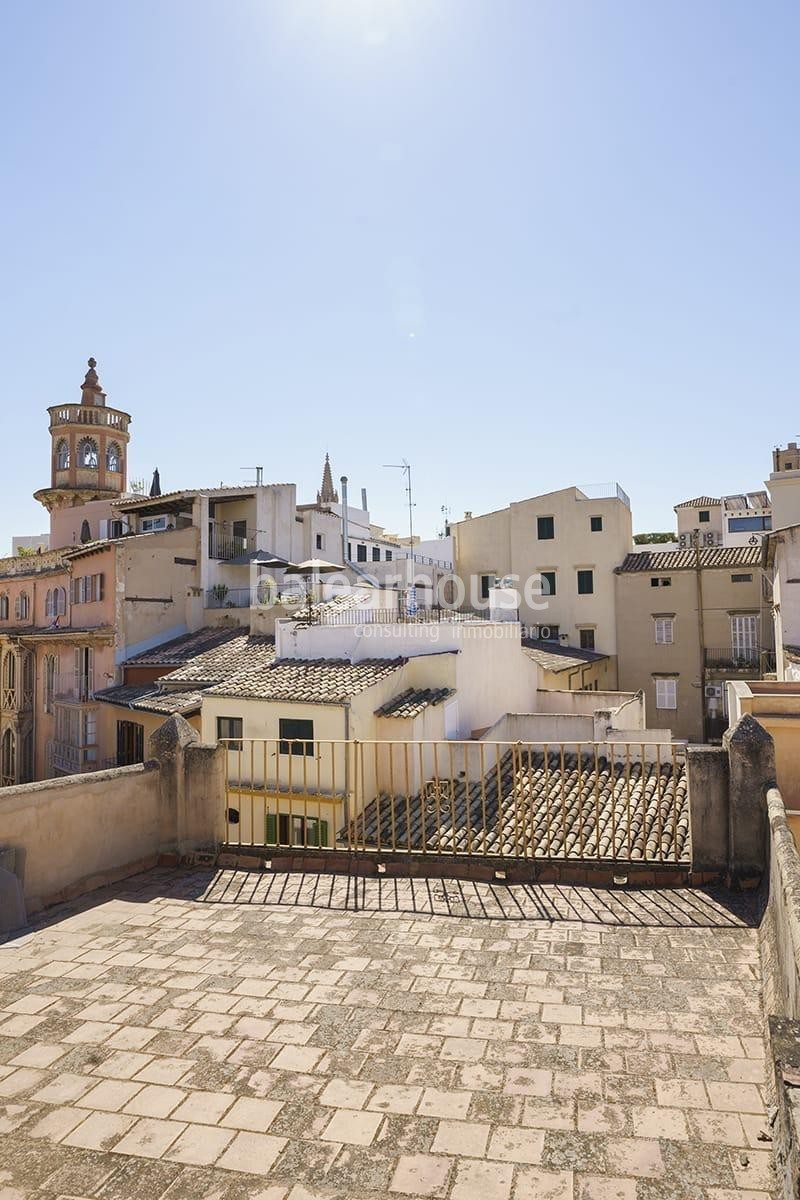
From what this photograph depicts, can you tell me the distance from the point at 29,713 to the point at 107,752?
753 centimetres

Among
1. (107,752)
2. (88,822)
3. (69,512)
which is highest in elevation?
(69,512)

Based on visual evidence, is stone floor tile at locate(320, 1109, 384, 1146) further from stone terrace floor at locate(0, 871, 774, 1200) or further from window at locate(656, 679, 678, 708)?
window at locate(656, 679, 678, 708)

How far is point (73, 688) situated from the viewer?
90.2ft

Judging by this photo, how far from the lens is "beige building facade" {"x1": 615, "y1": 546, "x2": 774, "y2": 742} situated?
33.0m

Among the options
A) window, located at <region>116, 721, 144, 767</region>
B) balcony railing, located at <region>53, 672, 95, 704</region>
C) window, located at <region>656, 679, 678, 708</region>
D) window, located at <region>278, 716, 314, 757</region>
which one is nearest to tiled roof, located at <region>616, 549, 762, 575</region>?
window, located at <region>656, 679, 678, 708</region>

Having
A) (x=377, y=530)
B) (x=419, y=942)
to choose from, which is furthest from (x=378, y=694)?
(x=377, y=530)

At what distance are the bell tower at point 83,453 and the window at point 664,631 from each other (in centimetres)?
2824

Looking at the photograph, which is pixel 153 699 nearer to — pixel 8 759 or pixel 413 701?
pixel 413 701

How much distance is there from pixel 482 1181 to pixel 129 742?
22136 mm

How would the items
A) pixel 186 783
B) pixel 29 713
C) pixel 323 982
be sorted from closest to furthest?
pixel 323 982 → pixel 186 783 → pixel 29 713

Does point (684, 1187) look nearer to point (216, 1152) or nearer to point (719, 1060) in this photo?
point (719, 1060)

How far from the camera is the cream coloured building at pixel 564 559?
1417 inches

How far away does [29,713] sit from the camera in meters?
30.6

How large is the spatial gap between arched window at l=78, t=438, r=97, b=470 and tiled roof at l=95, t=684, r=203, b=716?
784 inches
